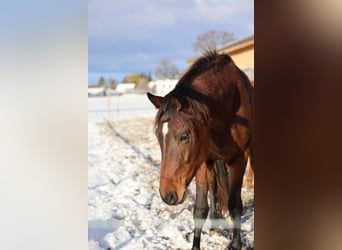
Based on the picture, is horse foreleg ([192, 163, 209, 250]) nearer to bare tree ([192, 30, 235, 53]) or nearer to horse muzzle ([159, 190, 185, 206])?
horse muzzle ([159, 190, 185, 206])

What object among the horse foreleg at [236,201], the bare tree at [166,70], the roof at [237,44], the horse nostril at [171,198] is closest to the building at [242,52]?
the roof at [237,44]

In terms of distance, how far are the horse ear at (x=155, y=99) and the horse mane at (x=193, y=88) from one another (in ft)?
0.07

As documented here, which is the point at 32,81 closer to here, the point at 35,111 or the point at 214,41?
the point at 35,111

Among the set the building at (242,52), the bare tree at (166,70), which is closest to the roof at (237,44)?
the building at (242,52)

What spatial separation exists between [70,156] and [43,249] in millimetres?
551

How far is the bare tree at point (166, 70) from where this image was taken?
2158 mm

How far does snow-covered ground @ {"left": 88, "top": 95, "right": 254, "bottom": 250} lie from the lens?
7.13 ft

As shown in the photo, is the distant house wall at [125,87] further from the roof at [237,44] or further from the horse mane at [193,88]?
the roof at [237,44]

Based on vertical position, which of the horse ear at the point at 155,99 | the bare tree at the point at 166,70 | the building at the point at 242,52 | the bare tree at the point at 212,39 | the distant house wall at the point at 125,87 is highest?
the bare tree at the point at 212,39

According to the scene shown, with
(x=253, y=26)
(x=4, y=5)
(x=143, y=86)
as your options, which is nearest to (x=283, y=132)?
(x=253, y=26)

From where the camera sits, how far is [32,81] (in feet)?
6.98

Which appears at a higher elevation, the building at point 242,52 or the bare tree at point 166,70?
the building at point 242,52

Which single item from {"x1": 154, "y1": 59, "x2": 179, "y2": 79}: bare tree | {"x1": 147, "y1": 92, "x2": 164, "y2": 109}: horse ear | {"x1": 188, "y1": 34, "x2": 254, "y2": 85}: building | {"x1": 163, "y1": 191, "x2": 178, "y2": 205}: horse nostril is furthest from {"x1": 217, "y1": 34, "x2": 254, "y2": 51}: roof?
Result: {"x1": 163, "y1": 191, "x2": 178, "y2": 205}: horse nostril

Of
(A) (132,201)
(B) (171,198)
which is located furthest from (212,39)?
(A) (132,201)
